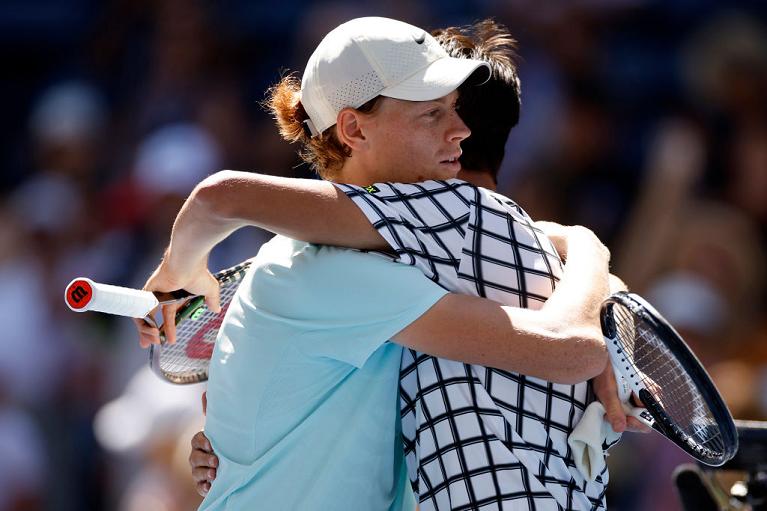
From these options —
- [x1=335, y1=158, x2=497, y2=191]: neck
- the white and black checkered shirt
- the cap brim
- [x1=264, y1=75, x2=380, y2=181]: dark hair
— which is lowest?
the white and black checkered shirt

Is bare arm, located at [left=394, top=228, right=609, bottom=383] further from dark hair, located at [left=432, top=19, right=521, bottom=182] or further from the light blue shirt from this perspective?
dark hair, located at [left=432, top=19, right=521, bottom=182]

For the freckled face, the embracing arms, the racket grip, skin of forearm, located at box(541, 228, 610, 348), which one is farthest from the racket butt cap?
skin of forearm, located at box(541, 228, 610, 348)

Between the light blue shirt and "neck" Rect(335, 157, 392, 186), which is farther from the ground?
"neck" Rect(335, 157, 392, 186)

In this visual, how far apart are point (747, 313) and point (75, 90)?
4145mm

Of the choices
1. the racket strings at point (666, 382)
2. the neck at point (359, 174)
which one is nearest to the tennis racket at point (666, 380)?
the racket strings at point (666, 382)

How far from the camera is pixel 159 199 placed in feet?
21.1

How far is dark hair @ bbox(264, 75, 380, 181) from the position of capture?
2670mm

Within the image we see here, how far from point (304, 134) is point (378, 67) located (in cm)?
31

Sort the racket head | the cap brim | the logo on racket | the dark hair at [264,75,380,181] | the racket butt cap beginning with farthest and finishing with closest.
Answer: the logo on racket → the racket head → the dark hair at [264,75,380,181] → the cap brim → the racket butt cap

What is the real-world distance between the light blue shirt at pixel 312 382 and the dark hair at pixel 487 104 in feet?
1.74

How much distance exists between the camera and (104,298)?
2439 millimetres

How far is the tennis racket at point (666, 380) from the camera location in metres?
2.34

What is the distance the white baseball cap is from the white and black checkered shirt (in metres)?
0.22

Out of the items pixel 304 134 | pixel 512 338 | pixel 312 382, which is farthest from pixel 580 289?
pixel 304 134
